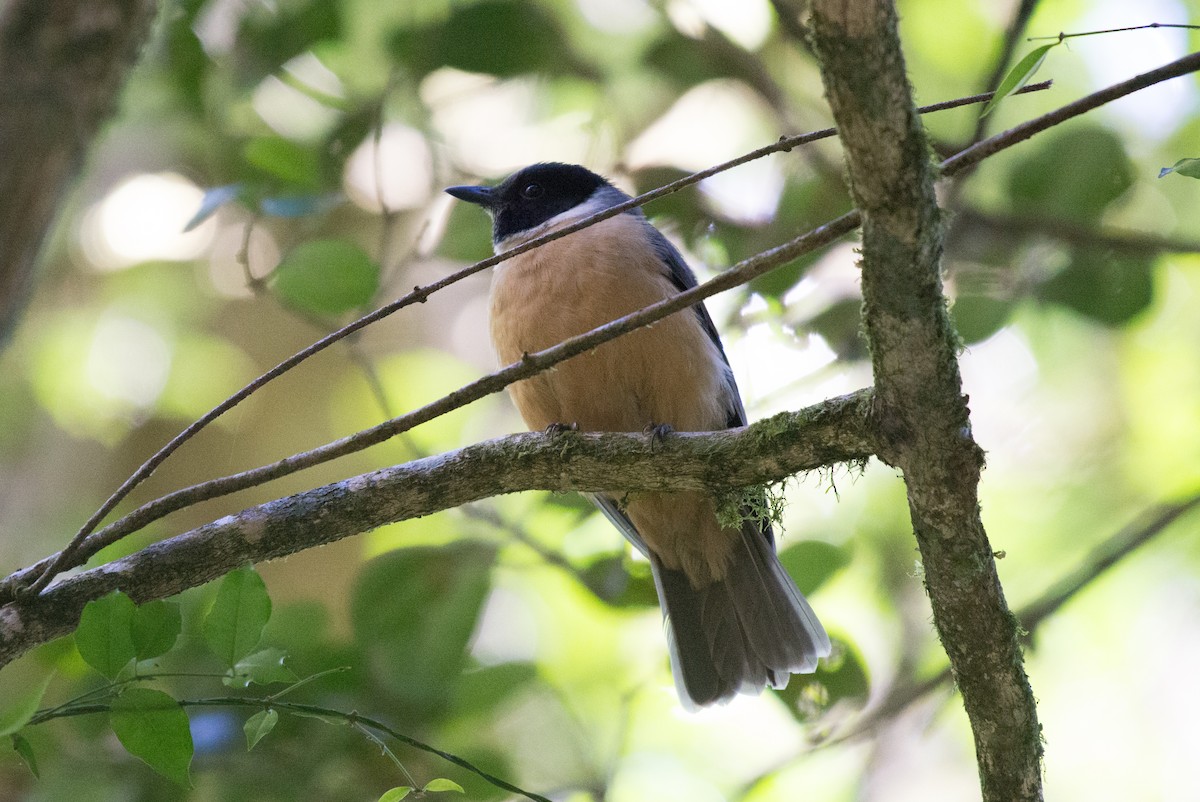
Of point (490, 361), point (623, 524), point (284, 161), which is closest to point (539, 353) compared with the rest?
point (623, 524)

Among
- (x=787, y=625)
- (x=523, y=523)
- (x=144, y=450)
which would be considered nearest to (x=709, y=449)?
(x=787, y=625)

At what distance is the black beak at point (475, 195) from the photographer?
17.6 feet

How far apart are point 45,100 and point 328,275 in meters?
1.34

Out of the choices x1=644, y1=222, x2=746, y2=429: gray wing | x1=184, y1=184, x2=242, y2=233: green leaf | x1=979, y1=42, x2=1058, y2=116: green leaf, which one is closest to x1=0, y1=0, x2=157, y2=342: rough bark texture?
x1=184, y1=184, x2=242, y2=233: green leaf

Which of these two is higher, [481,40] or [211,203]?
[481,40]

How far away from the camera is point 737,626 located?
4.57 m

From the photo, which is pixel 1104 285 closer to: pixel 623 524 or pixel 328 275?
pixel 623 524

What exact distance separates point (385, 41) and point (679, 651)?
338 centimetres

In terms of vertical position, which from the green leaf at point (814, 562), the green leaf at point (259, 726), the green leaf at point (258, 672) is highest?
the green leaf at point (258, 672)

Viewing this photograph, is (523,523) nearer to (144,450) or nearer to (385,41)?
(385,41)

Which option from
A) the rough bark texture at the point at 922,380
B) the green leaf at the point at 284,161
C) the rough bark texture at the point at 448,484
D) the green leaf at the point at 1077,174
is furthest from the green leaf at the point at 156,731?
the green leaf at the point at 1077,174

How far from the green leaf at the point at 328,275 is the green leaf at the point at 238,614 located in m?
1.72

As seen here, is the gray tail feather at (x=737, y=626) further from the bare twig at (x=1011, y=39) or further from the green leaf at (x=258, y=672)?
the green leaf at (x=258, y=672)

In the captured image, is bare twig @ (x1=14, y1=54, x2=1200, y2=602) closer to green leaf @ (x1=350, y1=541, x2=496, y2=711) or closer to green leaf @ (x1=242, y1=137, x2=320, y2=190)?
green leaf @ (x1=350, y1=541, x2=496, y2=711)
